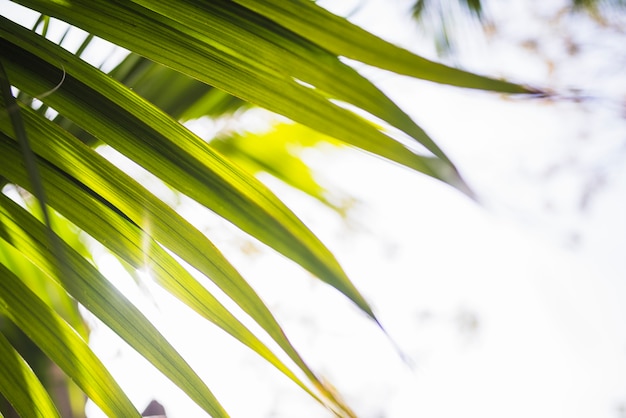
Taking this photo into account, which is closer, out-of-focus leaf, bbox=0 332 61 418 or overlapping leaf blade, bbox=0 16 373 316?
overlapping leaf blade, bbox=0 16 373 316

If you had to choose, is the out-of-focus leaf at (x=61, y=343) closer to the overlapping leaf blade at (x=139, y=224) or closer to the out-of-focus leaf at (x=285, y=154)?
the overlapping leaf blade at (x=139, y=224)

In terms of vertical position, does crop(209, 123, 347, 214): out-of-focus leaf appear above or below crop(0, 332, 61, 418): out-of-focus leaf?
above

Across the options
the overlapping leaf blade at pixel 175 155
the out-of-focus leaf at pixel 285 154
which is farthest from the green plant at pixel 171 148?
the out-of-focus leaf at pixel 285 154

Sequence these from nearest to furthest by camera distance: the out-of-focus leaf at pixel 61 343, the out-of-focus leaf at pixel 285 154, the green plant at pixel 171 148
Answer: the green plant at pixel 171 148
the out-of-focus leaf at pixel 61 343
the out-of-focus leaf at pixel 285 154

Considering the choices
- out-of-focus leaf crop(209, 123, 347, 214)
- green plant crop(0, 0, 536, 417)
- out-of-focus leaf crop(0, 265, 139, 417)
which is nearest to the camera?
green plant crop(0, 0, 536, 417)

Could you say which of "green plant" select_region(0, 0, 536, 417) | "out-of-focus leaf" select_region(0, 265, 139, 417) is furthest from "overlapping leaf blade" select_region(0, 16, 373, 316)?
"out-of-focus leaf" select_region(0, 265, 139, 417)

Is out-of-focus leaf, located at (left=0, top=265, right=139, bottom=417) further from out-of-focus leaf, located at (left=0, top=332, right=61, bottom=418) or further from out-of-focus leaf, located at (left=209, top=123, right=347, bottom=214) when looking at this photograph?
out-of-focus leaf, located at (left=209, top=123, right=347, bottom=214)

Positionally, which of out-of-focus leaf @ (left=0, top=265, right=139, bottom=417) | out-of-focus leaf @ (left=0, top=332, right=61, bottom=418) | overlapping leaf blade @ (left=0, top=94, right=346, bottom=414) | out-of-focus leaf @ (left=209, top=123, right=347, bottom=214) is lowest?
out-of-focus leaf @ (left=0, top=332, right=61, bottom=418)

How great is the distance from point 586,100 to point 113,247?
0.39 meters

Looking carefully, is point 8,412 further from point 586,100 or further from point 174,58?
point 586,100

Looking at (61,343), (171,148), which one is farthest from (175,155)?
(61,343)

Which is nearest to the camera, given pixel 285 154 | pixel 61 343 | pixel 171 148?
pixel 171 148

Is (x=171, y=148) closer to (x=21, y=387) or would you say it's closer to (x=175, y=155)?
(x=175, y=155)

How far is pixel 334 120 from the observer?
1.10 feet
